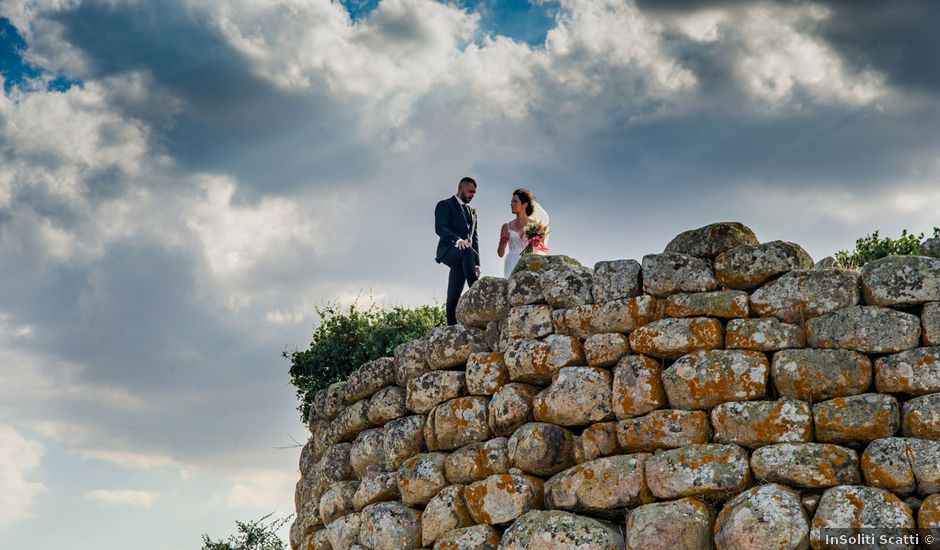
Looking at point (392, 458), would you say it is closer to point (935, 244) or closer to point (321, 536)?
point (321, 536)

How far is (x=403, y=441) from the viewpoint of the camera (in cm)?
1062

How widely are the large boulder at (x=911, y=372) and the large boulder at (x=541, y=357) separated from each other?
2638mm

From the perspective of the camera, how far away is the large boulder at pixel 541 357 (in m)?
9.52

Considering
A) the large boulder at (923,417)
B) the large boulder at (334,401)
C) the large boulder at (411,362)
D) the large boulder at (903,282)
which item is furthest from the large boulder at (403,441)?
the large boulder at (923,417)

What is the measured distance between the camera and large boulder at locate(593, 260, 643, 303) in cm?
943

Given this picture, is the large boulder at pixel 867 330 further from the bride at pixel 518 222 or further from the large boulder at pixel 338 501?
the large boulder at pixel 338 501

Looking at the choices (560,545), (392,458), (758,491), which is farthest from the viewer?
(392,458)

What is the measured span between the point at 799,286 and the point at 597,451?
2289 mm

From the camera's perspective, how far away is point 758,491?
809 centimetres

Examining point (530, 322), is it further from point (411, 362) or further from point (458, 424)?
point (411, 362)

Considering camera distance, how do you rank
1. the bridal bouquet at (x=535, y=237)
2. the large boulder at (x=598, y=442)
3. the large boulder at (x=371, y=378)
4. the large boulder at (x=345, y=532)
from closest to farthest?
1. the large boulder at (x=598, y=442)
2. the large boulder at (x=345, y=532)
3. the large boulder at (x=371, y=378)
4. the bridal bouquet at (x=535, y=237)

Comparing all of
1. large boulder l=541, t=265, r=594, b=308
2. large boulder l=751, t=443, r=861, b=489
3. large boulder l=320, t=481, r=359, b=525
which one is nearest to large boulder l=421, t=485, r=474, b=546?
large boulder l=320, t=481, r=359, b=525

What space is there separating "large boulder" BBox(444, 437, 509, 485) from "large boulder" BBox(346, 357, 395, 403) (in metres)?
1.77

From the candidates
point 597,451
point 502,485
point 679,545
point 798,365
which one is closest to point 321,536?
point 502,485
